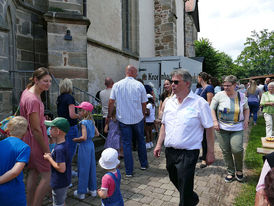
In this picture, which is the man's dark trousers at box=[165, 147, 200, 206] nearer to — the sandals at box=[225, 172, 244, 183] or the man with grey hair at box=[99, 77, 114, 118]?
the sandals at box=[225, 172, 244, 183]

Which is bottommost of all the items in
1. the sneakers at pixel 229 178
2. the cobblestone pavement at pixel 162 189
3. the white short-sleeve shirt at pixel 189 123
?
the cobblestone pavement at pixel 162 189

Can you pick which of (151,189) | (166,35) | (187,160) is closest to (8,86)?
(151,189)

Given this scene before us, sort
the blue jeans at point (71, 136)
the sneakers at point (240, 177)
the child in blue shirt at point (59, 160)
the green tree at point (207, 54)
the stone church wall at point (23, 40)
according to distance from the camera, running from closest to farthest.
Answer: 1. the child in blue shirt at point (59, 160)
2. the blue jeans at point (71, 136)
3. the sneakers at point (240, 177)
4. the stone church wall at point (23, 40)
5. the green tree at point (207, 54)

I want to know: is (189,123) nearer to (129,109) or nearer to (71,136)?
(129,109)

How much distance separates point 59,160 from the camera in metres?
2.52

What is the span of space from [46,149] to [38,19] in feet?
17.6

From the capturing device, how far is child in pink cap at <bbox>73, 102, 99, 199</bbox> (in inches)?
130

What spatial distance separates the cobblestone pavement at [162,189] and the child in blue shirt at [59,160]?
647 mm

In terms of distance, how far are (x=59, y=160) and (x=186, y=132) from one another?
143 centimetres

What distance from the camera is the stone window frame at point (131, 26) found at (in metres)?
12.1

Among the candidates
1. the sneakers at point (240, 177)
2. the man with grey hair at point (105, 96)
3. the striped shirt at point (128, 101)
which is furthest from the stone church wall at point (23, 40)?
the sneakers at point (240, 177)

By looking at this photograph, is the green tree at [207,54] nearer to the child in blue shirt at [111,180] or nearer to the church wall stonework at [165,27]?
the church wall stonework at [165,27]

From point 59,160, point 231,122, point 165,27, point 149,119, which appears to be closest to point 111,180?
point 59,160

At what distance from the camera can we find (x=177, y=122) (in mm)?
2609
